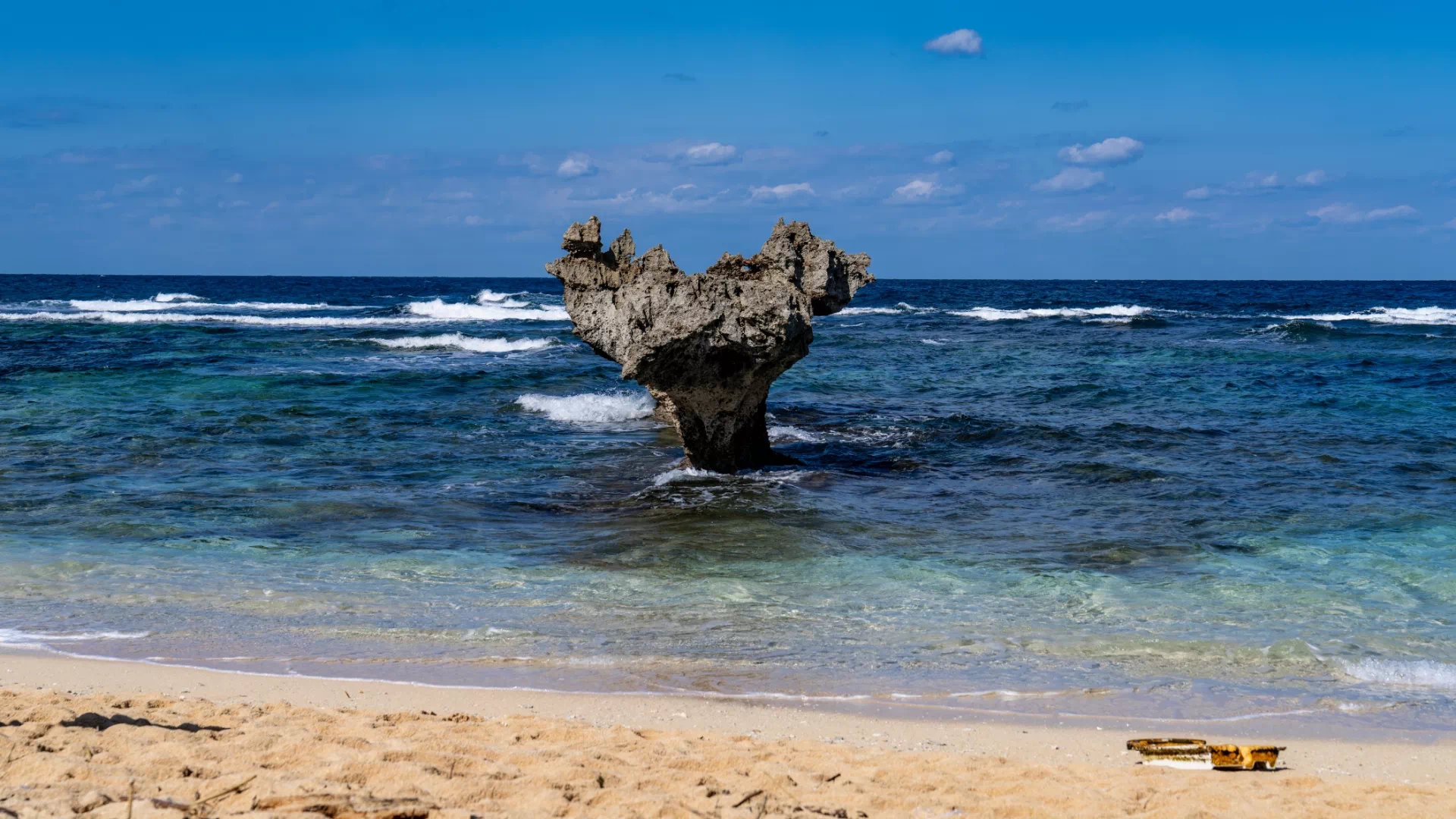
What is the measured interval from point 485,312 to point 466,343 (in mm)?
20949

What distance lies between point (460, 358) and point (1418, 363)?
78.3 feet

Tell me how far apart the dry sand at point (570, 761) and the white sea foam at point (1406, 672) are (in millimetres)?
1007

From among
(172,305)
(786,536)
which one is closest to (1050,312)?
(172,305)

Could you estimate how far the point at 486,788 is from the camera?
4582mm

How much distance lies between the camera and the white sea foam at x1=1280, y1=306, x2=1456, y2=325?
44688 millimetres

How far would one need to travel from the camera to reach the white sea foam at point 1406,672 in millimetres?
6949

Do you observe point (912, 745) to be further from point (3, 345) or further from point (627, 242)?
point (3, 345)

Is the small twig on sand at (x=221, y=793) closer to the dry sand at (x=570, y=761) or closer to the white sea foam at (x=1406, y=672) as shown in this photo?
the dry sand at (x=570, y=761)

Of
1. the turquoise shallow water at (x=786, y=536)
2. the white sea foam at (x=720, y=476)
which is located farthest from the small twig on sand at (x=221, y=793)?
the white sea foam at (x=720, y=476)

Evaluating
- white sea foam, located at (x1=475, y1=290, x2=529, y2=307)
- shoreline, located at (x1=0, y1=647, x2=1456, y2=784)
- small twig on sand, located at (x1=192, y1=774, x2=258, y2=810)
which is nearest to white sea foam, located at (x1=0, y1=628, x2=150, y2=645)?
shoreline, located at (x1=0, y1=647, x2=1456, y2=784)

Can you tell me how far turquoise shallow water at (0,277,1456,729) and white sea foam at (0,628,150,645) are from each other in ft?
0.11

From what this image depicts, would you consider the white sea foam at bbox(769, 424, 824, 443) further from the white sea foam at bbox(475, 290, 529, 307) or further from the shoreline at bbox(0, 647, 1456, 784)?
the white sea foam at bbox(475, 290, 529, 307)

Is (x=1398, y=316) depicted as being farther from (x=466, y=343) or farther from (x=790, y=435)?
(x=790, y=435)

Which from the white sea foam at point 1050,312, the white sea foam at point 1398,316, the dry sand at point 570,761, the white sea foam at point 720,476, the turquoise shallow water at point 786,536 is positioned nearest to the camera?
the dry sand at point 570,761
